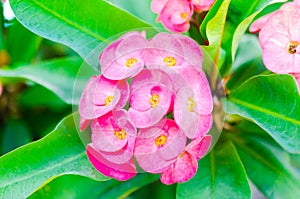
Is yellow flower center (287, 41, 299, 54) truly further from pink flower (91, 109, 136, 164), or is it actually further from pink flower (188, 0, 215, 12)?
pink flower (91, 109, 136, 164)

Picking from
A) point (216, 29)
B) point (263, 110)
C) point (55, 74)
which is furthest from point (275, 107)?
point (55, 74)

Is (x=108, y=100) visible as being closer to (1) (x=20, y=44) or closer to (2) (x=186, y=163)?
(2) (x=186, y=163)

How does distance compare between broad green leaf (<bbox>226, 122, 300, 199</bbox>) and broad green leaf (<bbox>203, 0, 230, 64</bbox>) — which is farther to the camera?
broad green leaf (<bbox>226, 122, 300, 199</bbox>)

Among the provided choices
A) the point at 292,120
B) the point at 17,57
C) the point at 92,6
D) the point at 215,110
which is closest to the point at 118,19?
the point at 92,6

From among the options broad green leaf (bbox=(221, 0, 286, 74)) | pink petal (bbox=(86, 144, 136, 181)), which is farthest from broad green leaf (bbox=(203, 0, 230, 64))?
pink petal (bbox=(86, 144, 136, 181))

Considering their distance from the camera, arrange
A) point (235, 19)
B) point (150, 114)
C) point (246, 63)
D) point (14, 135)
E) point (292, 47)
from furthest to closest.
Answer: point (14, 135) → point (246, 63) → point (235, 19) → point (292, 47) → point (150, 114)
